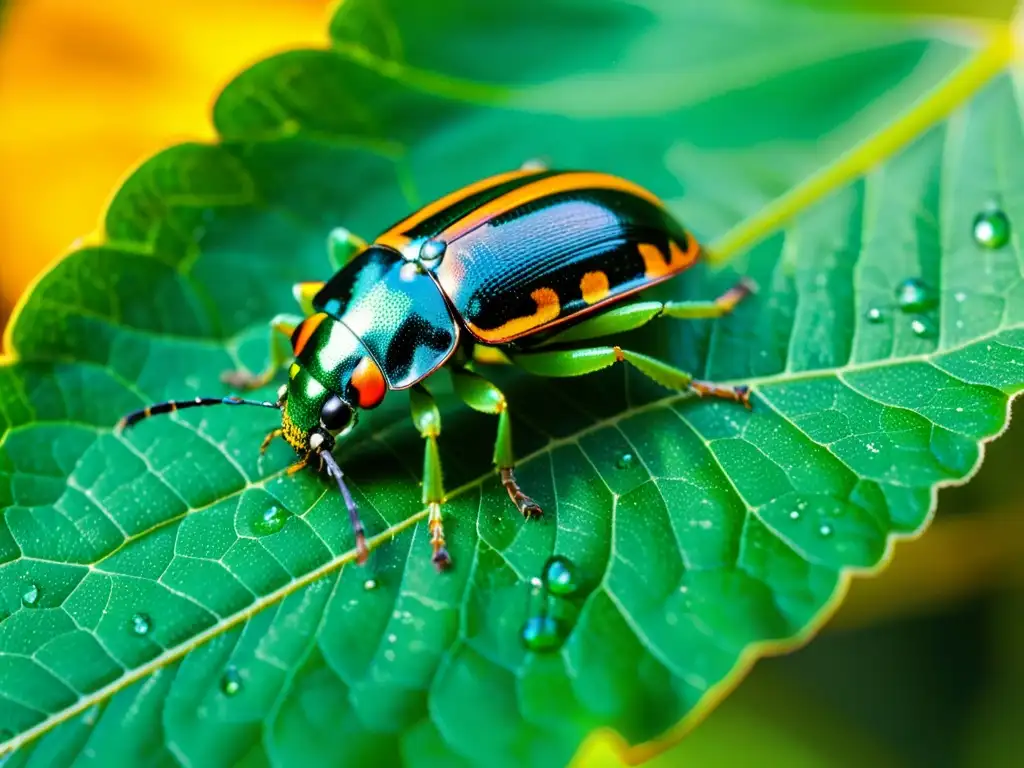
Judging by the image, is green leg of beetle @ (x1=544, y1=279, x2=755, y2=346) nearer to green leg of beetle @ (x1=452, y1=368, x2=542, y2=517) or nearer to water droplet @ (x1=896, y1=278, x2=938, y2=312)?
green leg of beetle @ (x1=452, y1=368, x2=542, y2=517)

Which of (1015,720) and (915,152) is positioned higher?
(915,152)

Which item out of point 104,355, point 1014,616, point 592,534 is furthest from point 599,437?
point 1014,616

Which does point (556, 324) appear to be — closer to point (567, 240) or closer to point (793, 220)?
point (567, 240)

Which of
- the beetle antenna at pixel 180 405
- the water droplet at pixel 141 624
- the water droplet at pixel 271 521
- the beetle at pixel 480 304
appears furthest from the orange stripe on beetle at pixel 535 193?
the water droplet at pixel 141 624

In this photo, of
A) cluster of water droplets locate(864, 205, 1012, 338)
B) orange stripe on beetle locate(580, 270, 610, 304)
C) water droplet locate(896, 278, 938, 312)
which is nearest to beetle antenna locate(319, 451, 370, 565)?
orange stripe on beetle locate(580, 270, 610, 304)

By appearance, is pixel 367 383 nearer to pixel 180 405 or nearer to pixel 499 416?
pixel 499 416

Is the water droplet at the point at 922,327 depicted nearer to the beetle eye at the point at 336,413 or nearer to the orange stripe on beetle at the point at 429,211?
the orange stripe on beetle at the point at 429,211
